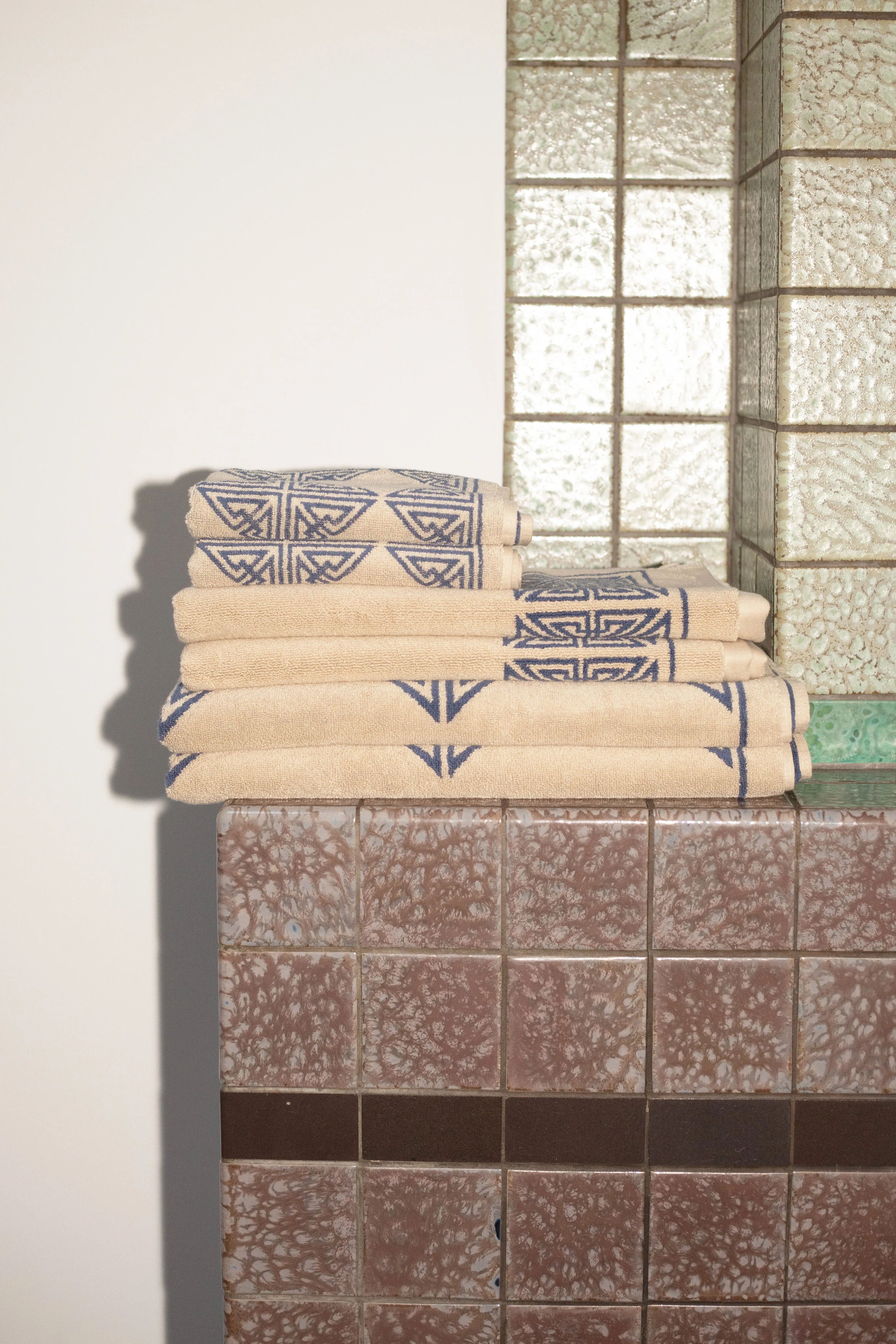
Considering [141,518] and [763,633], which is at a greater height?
[141,518]

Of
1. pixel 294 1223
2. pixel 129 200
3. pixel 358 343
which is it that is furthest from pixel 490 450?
pixel 294 1223

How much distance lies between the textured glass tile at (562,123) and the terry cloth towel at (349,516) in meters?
0.47

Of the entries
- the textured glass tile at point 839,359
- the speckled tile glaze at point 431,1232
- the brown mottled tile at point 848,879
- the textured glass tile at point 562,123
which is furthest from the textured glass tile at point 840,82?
the speckled tile glaze at point 431,1232

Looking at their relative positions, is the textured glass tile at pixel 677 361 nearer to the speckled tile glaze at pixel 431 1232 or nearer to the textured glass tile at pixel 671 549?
the textured glass tile at pixel 671 549

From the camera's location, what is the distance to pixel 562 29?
1197mm

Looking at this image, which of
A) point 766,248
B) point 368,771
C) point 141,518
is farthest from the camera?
point 141,518

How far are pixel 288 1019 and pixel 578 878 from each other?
0.82ft

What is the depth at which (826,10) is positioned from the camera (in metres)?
1.01

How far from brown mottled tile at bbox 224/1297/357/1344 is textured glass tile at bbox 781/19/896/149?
1037 mm

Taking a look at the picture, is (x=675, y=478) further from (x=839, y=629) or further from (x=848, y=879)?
(x=848, y=879)

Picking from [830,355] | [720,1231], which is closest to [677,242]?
[830,355]

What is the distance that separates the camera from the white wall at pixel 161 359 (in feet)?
4.02

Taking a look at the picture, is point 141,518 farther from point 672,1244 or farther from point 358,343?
point 672,1244

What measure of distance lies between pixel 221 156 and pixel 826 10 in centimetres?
60
